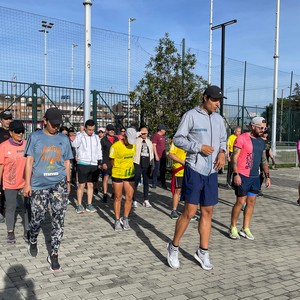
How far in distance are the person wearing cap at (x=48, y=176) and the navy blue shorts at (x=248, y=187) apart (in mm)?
2788

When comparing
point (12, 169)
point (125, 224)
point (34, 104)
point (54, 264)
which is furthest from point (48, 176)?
point (34, 104)

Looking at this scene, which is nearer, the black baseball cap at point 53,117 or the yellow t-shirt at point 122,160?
the black baseball cap at point 53,117

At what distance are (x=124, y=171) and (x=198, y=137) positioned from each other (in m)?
2.17

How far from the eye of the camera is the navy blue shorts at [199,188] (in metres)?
4.21

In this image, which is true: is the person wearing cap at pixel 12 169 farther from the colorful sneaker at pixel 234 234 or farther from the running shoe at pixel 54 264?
the colorful sneaker at pixel 234 234

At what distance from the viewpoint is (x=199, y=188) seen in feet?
13.9

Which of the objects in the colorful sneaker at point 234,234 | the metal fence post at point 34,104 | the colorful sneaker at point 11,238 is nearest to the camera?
the colorful sneaker at point 11,238

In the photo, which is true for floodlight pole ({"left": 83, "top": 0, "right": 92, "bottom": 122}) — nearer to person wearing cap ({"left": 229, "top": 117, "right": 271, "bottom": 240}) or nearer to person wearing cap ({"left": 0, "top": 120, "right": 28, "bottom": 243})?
person wearing cap ({"left": 0, "top": 120, "right": 28, "bottom": 243})

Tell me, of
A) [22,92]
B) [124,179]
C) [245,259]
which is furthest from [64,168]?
[22,92]

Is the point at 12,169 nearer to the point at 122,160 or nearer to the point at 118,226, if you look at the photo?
the point at 122,160

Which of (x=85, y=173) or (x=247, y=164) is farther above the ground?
(x=247, y=164)

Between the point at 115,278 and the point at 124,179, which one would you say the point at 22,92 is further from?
the point at 115,278

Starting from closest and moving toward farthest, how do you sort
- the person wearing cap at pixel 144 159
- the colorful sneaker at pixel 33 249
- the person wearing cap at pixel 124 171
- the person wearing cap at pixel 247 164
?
the colorful sneaker at pixel 33 249 → the person wearing cap at pixel 247 164 → the person wearing cap at pixel 124 171 → the person wearing cap at pixel 144 159

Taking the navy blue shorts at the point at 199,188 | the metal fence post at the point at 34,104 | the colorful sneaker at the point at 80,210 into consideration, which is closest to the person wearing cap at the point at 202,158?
the navy blue shorts at the point at 199,188
